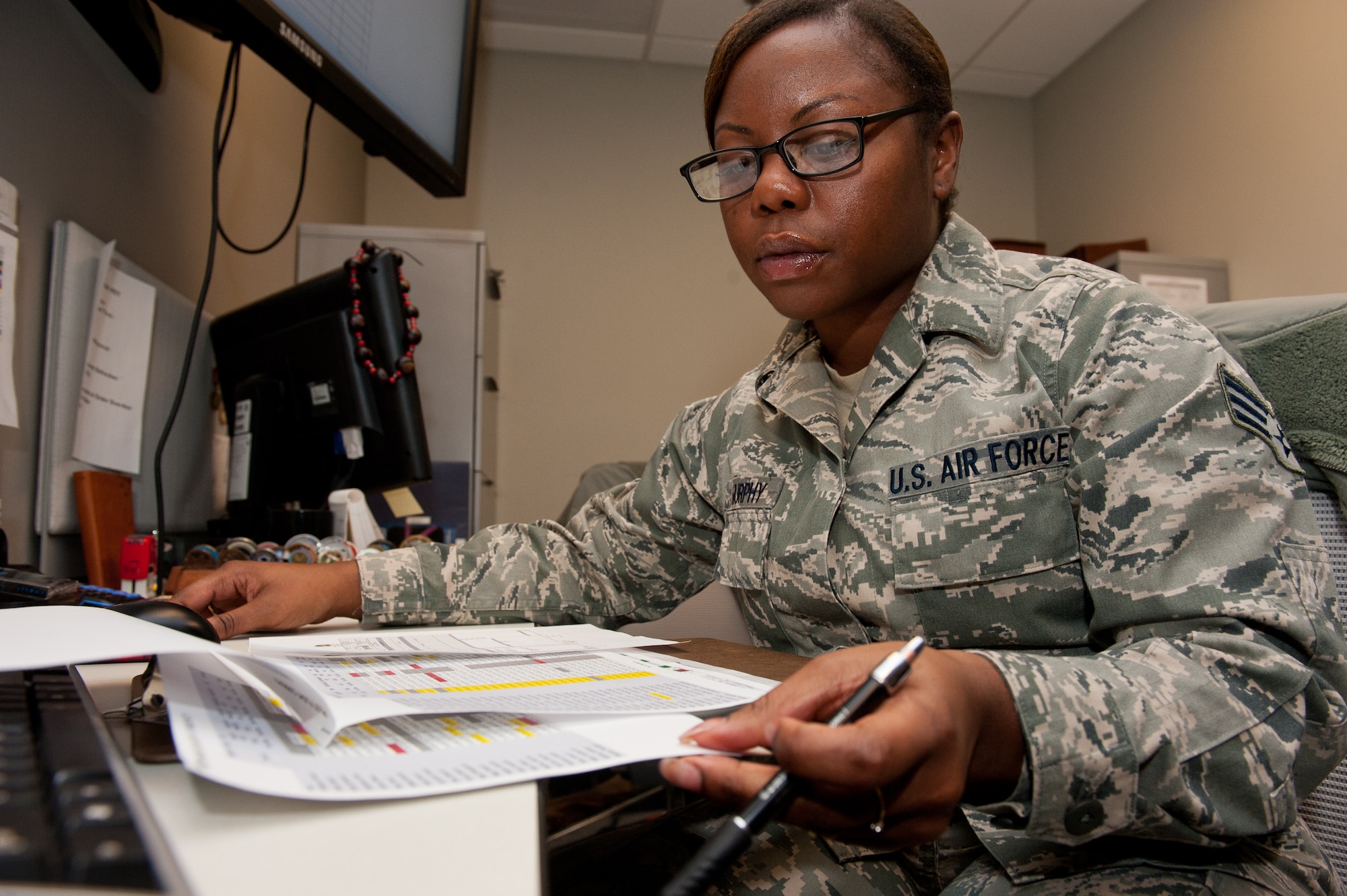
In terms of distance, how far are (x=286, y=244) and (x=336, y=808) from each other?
1960mm

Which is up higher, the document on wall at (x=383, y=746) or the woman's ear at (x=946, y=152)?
the woman's ear at (x=946, y=152)

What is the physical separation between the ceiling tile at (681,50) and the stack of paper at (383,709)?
320 cm

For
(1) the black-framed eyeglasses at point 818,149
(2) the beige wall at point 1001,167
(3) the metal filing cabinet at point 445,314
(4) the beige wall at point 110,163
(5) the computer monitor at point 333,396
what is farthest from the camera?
(2) the beige wall at point 1001,167

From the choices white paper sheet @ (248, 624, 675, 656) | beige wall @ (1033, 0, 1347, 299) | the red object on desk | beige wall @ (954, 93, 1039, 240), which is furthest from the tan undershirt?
beige wall @ (954, 93, 1039, 240)

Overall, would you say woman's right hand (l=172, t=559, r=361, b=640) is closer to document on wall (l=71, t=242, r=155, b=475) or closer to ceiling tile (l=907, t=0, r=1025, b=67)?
document on wall (l=71, t=242, r=155, b=475)

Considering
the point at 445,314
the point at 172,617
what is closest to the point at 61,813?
the point at 172,617

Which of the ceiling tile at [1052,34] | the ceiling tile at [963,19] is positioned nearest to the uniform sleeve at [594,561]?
the ceiling tile at [963,19]

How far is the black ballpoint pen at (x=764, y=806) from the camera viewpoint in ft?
0.98

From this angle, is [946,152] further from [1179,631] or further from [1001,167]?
[1001,167]

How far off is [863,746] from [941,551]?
0.39m

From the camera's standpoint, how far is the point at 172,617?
58 centimetres

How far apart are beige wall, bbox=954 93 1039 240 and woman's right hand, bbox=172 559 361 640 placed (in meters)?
3.42

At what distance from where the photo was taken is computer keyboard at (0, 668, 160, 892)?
0.21 meters

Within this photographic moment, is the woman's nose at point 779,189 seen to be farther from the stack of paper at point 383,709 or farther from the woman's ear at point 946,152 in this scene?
the stack of paper at point 383,709
